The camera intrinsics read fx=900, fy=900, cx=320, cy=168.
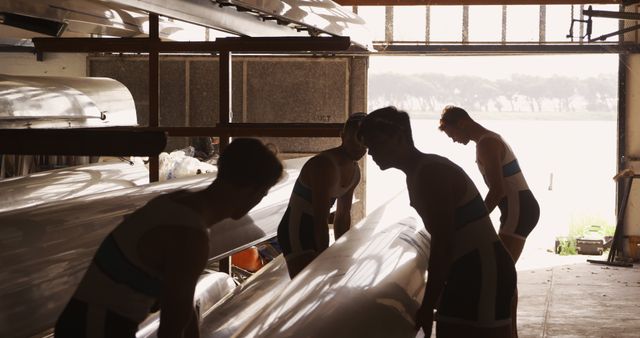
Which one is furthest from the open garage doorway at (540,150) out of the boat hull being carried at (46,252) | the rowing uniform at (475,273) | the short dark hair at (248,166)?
the short dark hair at (248,166)

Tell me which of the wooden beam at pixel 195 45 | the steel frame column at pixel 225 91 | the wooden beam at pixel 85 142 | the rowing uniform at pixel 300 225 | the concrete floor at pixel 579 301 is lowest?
the concrete floor at pixel 579 301

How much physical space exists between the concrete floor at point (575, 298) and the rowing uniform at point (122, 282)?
515cm

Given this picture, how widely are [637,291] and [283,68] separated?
17.7 feet

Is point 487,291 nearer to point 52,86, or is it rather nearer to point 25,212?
point 25,212

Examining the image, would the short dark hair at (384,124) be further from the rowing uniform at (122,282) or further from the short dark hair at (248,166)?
the rowing uniform at (122,282)

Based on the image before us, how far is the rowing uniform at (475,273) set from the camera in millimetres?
3359

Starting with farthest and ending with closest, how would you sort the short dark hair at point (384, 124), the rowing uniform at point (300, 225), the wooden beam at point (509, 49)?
the wooden beam at point (509, 49)
the rowing uniform at point (300, 225)
the short dark hair at point (384, 124)

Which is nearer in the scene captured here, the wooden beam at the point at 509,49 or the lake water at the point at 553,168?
the wooden beam at the point at 509,49

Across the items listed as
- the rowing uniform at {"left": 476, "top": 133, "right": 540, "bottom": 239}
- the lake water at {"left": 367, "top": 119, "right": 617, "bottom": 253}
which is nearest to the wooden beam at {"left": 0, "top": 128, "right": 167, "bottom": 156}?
the rowing uniform at {"left": 476, "top": 133, "right": 540, "bottom": 239}

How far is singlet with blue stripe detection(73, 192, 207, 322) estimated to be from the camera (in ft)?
7.59

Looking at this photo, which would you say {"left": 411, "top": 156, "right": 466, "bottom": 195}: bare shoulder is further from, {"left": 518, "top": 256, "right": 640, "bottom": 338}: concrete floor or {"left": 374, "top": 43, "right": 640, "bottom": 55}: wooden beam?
{"left": 374, "top": 43, "right": 640, "bottom": 55}: wooden beam

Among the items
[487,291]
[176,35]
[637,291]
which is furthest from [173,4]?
[637,291]

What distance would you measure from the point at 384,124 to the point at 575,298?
6.17 m

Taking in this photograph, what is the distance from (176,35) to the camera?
254 inches
